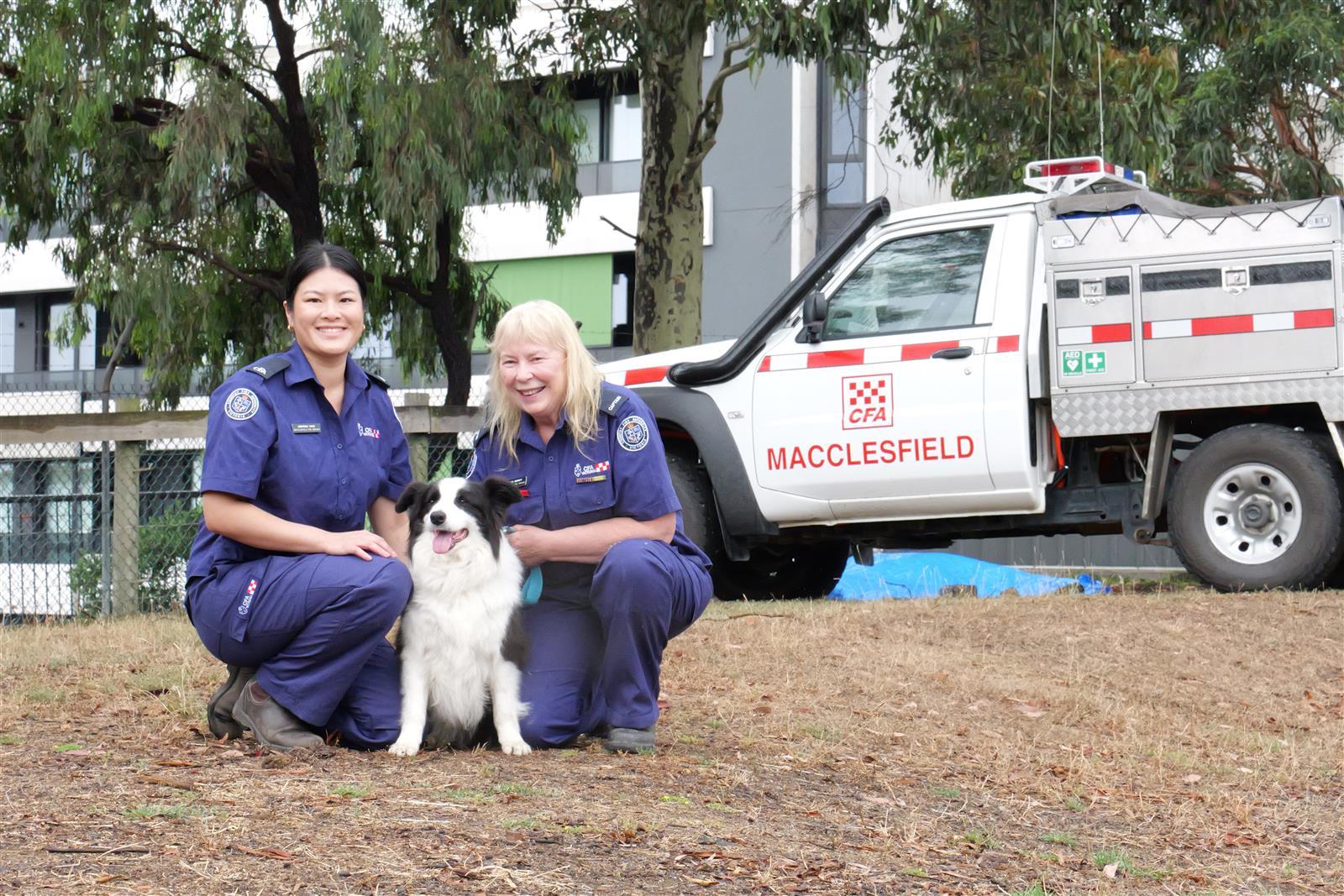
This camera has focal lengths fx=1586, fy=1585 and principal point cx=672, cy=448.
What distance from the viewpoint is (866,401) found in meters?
9.17

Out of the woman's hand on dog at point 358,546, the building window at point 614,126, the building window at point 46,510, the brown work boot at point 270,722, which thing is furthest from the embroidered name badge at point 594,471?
the building window at point 614,126

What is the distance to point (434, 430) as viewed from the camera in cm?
1114

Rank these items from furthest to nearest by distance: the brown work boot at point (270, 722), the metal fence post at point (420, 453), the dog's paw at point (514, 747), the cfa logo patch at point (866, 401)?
the metal fence post at point (420, 453), the cfa logo patch at point (866, 401), the dog's paw at point (514, 747), the brown work boot at point (270, 722)

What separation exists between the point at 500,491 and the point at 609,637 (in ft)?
2.00

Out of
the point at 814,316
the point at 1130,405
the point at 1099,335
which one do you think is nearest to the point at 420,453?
the point at 814,316

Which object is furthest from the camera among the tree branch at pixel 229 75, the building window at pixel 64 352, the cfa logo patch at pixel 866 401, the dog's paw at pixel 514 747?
the building window at pixel 64 352

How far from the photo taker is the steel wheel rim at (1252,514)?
9062 millimetres

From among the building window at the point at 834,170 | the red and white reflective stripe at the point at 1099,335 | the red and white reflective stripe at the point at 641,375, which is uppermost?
the building window at the point at 834,170

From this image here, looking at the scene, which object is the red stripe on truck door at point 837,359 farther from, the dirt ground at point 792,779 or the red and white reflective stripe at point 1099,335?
the dirt ground at point 792,779

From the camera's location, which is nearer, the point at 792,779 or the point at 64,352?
the point at 792,779

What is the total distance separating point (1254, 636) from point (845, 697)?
105 inches

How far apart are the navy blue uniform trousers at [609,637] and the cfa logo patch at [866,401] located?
397 centimetres

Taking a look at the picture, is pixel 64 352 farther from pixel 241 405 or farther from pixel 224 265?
pixel 241 405

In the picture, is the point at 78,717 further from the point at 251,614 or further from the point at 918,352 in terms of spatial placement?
the point at 918,352
